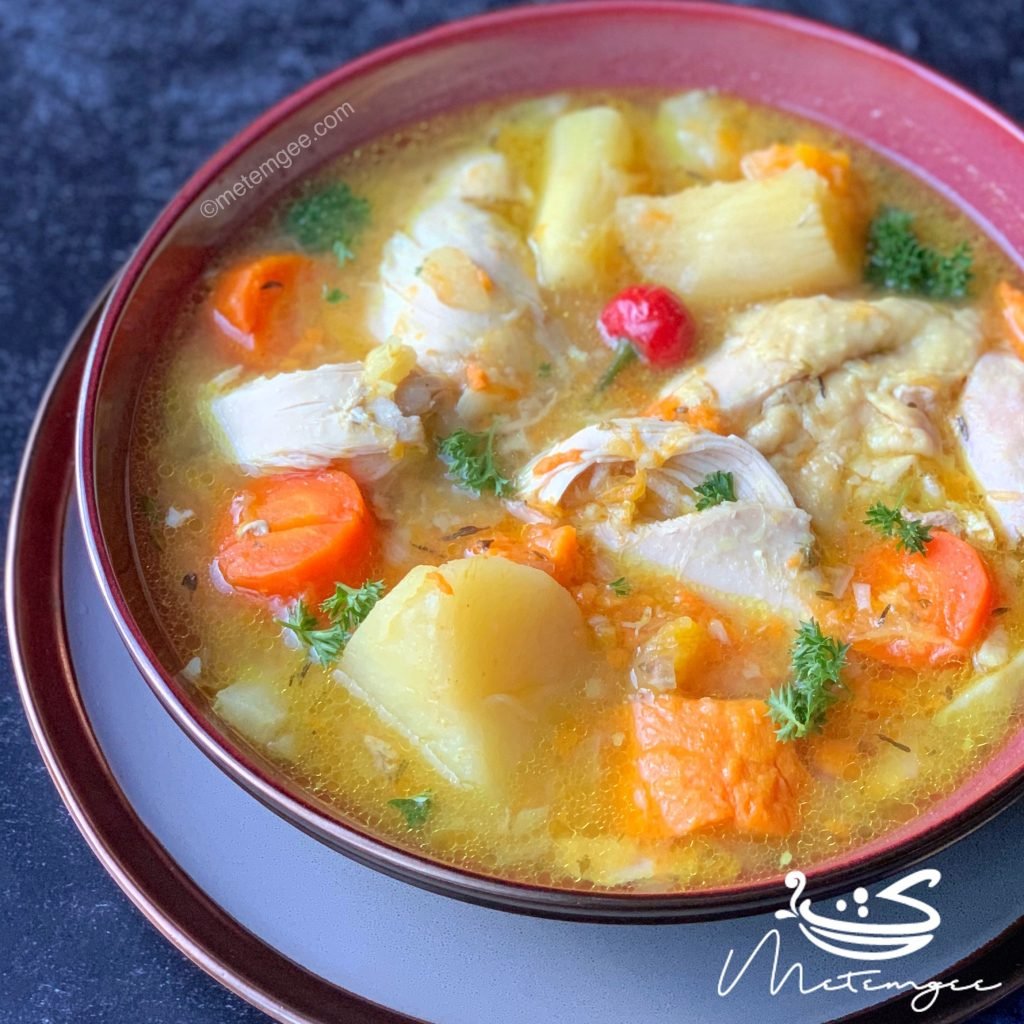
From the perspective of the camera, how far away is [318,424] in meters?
2.42

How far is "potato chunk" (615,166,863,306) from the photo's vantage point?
274 cm

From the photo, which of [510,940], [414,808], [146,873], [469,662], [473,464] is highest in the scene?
[473,464]

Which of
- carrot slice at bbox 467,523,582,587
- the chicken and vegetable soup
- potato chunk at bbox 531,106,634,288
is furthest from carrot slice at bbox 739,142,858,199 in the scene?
carrot slice at bbox 467,523,582,587

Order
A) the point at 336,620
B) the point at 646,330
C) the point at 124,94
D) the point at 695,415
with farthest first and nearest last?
1. the point at 124,94
2. the point at 646,330
3. the point at 695,415
4. the point at 336,620

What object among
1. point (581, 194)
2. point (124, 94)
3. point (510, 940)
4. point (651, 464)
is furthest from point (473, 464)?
point (124, 94)

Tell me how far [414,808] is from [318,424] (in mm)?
792

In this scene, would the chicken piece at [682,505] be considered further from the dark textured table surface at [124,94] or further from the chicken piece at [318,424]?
the dark textured table surface at [124,94]

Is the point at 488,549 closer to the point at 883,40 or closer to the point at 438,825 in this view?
the point at 438,825

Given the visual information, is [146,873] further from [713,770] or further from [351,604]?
[713,770]

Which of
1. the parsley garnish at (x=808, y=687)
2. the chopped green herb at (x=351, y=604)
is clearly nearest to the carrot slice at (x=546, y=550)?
the chopped green herb at (x=351, y=604)

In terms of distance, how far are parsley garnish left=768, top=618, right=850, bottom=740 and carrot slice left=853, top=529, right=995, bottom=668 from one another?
0.32 ft

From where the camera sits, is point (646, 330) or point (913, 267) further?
point (913, 267)

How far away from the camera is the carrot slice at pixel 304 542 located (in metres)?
2.32

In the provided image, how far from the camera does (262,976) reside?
2.02 meters
